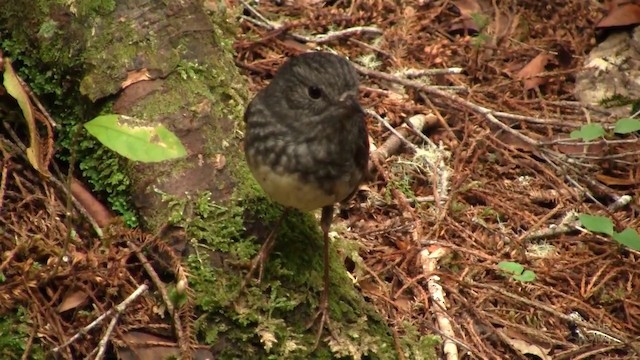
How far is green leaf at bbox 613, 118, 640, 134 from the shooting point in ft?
13.9

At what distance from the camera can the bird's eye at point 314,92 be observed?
308 centimetres

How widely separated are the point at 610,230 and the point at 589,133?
63 cm

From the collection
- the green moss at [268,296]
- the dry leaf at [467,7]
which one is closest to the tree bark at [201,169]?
the green moss at [268,296]

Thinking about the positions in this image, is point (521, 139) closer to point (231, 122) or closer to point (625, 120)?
point (625, 120)

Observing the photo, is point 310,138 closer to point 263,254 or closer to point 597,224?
point 263,254

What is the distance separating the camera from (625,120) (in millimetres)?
4301

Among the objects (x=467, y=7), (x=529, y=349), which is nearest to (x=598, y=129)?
(x=529, y=349)

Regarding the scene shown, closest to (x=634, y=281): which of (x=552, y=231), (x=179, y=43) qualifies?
(x=552, y=231)

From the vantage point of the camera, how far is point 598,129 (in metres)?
4.16

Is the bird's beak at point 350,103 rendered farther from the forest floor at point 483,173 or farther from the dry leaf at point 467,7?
the dry leaf at point 467,7

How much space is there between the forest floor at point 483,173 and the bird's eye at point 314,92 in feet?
3.05

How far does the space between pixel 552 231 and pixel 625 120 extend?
767 millimetres

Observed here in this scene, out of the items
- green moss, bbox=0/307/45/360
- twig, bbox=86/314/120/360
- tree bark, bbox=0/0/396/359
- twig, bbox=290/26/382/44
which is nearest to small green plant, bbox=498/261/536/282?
tree bark, bbox=0/0/396/359

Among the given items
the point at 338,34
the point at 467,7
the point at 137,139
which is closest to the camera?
the point at 137,139
